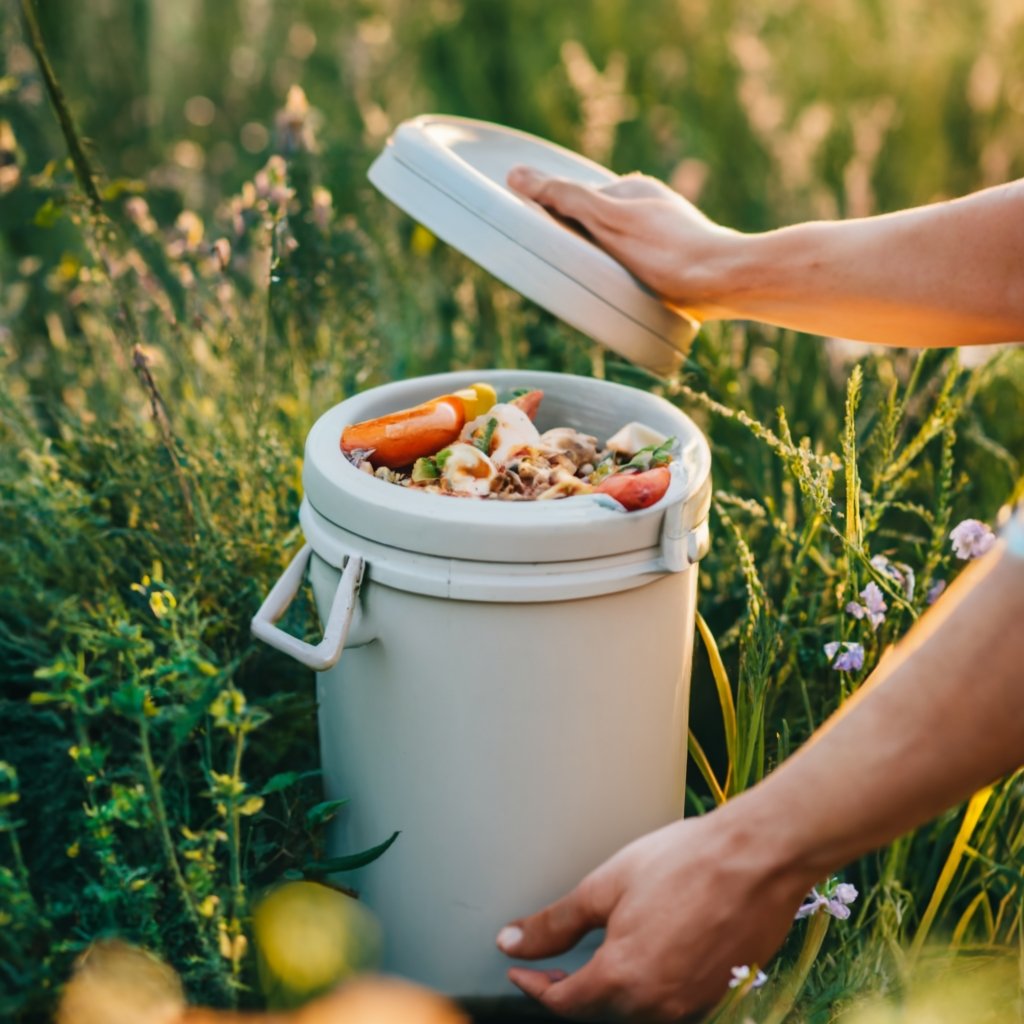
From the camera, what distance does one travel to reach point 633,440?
1530 millimetres

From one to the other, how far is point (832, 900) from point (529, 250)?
36.9 inches

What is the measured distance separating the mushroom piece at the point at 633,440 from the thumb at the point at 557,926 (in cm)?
55

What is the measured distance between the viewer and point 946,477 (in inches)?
63.7

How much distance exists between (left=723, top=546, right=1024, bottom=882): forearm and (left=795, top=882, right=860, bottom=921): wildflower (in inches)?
10.5

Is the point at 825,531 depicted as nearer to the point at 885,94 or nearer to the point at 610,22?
the point at 885,94

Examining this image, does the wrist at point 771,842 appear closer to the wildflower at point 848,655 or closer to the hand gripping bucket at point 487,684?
the hand gripping bucket at point 487,684

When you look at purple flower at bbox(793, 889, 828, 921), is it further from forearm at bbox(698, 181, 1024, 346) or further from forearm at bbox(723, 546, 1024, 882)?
forearm at bbox(698, 181, 1024, 346)

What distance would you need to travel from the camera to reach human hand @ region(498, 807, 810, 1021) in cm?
116

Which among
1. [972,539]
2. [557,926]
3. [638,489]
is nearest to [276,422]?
[638,489]

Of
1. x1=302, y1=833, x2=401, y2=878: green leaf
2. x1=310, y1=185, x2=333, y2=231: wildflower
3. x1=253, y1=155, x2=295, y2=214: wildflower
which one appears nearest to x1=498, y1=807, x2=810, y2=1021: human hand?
x1=302, y1=833, x2=401, y2=878: green leaf

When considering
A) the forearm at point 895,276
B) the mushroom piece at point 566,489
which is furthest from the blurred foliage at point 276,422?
the mushroom piece at point 566,489

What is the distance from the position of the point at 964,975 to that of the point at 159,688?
108 centimetres

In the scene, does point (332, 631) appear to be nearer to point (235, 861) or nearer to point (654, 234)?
point (235, 861)

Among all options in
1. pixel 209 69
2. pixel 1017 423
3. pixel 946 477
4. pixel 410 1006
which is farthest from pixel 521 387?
pixel 209 69
